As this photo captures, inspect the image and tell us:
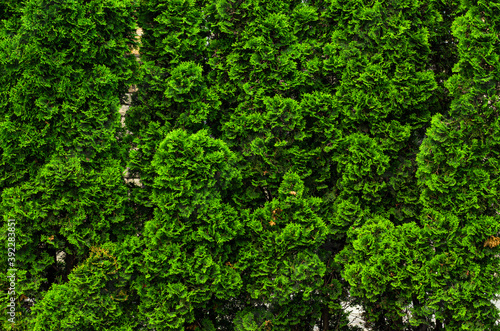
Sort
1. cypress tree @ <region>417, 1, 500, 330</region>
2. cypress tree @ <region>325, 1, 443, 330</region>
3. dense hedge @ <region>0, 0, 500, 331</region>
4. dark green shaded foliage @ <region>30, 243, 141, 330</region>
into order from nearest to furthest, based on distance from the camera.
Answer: cypress tree @ <region>417, 1, 500, 330</region>
dense hedge @ <region>0, 0, 500, 331</region>
dark green shaded foliage @ <region>30, 243, 141, 330</region>
cypress tree @ <region>325, 1, 443, 330</region>

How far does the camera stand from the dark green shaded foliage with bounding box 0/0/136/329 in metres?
6.63

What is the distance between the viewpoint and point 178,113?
714 cm

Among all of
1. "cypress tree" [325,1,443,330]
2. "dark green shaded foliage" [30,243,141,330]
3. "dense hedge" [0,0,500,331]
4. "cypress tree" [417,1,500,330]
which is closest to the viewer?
"cypress tree" [417,1,500,330]

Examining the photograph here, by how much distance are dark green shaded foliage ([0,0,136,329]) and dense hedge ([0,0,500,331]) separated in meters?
0.04

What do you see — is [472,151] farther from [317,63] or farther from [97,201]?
[97,201]

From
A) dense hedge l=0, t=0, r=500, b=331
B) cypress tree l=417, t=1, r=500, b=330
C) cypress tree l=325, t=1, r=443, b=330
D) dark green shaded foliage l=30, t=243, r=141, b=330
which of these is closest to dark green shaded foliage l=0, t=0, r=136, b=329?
dense hedge l=0, t=0, r=500, b=331

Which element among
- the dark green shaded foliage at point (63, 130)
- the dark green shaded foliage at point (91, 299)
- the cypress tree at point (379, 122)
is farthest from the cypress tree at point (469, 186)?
the dark green shaded foliage at point (63, 130)

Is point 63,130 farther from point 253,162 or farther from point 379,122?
point 379,122

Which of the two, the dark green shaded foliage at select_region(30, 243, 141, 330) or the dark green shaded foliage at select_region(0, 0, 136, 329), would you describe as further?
the dark green shaded foliage at select_region(0, 0, 136, 329)

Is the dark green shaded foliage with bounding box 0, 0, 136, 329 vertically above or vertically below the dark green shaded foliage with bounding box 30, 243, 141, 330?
above

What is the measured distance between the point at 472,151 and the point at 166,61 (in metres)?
5.15

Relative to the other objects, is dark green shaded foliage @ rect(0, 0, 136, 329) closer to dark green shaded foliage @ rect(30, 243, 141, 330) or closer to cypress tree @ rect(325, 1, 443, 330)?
dark green shaded foliage @ rect(30, 243, 141, 330)

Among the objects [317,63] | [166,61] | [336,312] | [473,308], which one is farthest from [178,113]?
[473,308]

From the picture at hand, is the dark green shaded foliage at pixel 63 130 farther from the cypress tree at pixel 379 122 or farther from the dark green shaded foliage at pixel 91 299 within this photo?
the cypress tree at pixel 379 122
